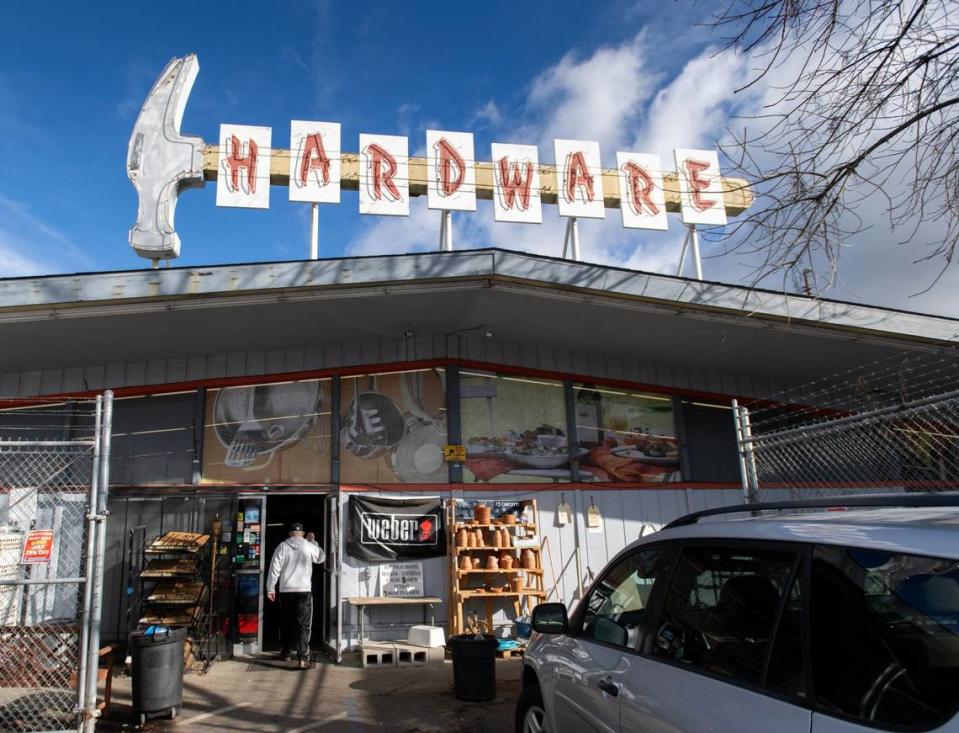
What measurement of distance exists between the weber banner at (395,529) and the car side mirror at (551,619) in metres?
6.38

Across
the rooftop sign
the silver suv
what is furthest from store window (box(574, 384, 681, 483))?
the silver suv

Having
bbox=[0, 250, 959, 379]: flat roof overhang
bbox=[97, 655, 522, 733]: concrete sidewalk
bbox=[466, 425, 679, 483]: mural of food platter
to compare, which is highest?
bbox=[0, 250, 959, 379]: flat roof overhang

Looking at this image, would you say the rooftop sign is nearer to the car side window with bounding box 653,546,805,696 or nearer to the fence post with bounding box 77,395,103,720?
the fence post with bounding box 77,395,103,720

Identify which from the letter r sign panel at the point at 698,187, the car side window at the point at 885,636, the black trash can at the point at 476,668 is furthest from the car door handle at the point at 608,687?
the letter r sign panel at the point at 698,187

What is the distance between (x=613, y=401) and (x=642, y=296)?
9.70ft

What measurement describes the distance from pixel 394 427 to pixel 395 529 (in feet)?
5.01

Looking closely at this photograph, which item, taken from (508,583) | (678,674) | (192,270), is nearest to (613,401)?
(508,583)

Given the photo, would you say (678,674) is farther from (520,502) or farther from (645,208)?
(645,208)

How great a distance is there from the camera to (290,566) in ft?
31.1

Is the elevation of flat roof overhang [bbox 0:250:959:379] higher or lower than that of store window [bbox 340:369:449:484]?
higher

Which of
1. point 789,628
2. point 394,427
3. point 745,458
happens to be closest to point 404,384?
point 394,427

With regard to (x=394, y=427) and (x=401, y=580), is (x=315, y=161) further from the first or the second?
(x=401, y=580)

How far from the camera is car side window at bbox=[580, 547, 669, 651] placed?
3.41 metres

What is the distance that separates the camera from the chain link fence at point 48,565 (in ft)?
20.1
